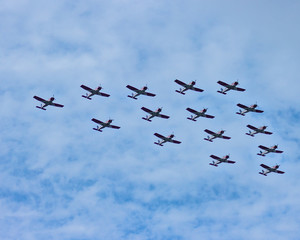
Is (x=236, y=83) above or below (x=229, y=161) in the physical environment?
above

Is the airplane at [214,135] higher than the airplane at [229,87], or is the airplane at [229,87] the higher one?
the airplane at [229,87]

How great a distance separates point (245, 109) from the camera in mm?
163375

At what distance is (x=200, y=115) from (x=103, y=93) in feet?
82.6

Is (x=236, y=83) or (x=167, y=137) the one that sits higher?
(x=236, y=83)

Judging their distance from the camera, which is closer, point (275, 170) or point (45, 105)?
point (45, 105)

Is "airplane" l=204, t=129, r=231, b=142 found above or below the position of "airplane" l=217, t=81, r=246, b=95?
below

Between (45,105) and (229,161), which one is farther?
(229,161)

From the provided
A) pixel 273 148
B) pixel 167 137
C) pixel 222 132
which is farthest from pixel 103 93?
pixel 273 148

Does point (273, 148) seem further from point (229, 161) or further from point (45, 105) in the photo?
point (45, 105)

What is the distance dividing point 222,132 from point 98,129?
31.7 m

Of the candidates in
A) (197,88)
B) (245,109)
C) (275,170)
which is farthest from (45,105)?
(275,170)

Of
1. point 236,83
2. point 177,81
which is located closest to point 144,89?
point 177,81

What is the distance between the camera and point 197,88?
161 m

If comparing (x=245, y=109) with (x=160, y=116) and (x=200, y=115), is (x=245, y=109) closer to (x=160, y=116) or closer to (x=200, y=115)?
(x=200, y=115)
